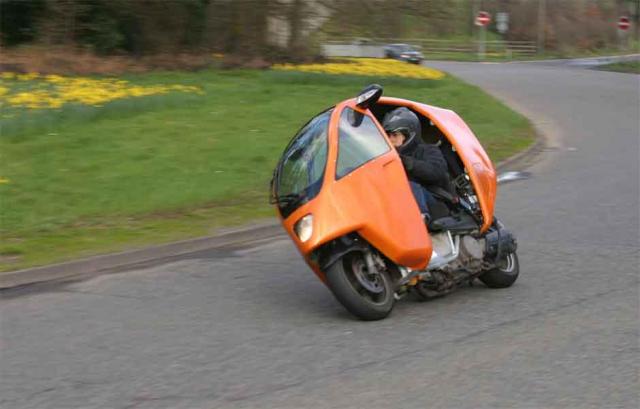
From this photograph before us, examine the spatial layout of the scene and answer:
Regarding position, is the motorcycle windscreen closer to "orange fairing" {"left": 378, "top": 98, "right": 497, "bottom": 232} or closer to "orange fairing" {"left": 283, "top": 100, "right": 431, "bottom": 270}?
"orange fairing" {"left": 283, "top": 100, "right": 431, "bottom": 270}

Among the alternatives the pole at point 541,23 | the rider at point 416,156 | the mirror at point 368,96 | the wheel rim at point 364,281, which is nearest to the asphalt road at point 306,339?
the wheel rim at point 364,281

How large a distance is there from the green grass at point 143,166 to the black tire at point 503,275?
3397 millimetres

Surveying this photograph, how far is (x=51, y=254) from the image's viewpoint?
29.2ft

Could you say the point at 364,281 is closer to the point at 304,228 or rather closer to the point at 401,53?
the point at 304,228

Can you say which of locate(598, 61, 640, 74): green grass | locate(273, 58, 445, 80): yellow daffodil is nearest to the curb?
locate(273, 58, 445, 80): yellow daffodil

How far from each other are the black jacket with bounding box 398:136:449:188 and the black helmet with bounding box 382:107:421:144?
49 mm

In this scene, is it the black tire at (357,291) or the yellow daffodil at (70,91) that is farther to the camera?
the yellow daffodil at (70,91)

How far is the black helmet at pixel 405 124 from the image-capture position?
7402mm

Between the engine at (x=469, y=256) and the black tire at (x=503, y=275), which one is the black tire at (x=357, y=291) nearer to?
the engine at (x=469, y=256)

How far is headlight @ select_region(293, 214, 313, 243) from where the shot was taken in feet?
21.9

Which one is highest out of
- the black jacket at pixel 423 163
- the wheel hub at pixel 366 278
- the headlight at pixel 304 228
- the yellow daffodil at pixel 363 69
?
the black jacket at pixel 423 163

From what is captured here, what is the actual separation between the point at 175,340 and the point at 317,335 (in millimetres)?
1014

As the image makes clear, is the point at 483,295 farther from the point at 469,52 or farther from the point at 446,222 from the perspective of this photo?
the point at 469,52

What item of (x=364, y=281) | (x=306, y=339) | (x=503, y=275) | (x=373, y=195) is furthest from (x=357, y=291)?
(x=503, y=275)
